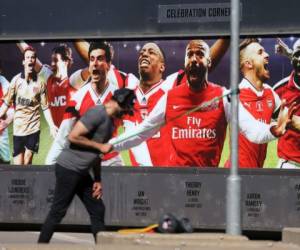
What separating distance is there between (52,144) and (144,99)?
1465 mm

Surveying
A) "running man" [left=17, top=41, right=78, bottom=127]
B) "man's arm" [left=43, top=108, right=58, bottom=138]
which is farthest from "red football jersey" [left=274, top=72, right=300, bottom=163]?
"man's arm" [left=43, top=108, right=58, bottom=138]

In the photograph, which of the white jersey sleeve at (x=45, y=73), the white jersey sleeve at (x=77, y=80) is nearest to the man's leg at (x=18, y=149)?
the white jersey sleeve at (x=45, y=73)

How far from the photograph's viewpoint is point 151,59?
12461 millimetres

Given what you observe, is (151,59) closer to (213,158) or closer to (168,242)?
(213,158)

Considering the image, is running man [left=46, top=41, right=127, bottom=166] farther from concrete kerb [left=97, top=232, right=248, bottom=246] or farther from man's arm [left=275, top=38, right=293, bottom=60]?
concrete kerb [left=97, top=232, right=248, bottom=246]

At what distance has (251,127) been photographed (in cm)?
1214

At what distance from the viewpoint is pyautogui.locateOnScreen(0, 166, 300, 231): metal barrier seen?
1199cm

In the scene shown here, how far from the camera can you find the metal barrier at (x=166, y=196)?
11992mm

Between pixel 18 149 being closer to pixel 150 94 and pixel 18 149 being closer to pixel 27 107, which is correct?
pixel 27 107

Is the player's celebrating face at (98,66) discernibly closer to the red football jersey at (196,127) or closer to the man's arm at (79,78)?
the man's arm at (79,78)

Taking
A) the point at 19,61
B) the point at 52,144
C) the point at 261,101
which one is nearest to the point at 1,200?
the point at 52,144

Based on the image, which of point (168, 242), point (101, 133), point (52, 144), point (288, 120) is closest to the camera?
point (168, 242)

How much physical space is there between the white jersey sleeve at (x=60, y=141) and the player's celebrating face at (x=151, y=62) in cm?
123

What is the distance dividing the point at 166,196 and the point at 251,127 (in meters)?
1.46
